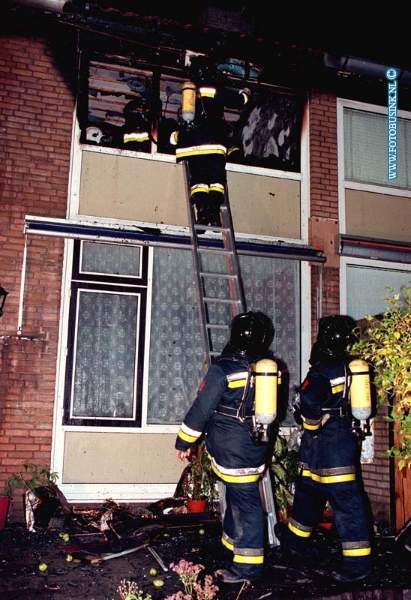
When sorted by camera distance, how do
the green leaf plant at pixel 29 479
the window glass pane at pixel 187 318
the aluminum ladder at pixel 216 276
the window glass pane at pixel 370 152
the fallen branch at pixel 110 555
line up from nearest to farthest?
1. the fallen branch at pixel 110 555
2. the aluminum ladder at pixel 216 276
3. the green leaf plant at pixel 29 479
4. the window glass pane at pixel 187 318
5. the window glass pane at pixel 370 152

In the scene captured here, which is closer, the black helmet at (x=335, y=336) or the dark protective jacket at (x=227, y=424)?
the dark protective jacket at (x=227, y=424)

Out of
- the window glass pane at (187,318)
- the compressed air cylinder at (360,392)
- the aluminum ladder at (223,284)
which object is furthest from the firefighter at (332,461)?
the window glass pane at (187,318)

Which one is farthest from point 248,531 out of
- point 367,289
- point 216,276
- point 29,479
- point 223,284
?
point 367,289

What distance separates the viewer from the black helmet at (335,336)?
A: 14.1 ft

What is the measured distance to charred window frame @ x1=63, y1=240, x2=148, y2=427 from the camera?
6.14 m

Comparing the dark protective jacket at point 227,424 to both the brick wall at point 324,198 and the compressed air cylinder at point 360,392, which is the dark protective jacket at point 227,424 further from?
the brick wall at point 324,198

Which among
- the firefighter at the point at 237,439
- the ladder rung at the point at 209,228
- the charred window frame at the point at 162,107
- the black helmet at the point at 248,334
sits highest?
the charred window frame at the point at 162,107

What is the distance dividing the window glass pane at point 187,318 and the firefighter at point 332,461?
7.53 feet

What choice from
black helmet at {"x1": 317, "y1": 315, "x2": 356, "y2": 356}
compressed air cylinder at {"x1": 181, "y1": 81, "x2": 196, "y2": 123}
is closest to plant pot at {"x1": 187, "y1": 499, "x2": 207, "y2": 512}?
black helmet at {"x1": 317, "y1": 315, "x2": 356, "y2": 356}

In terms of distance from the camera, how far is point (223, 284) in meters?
6.88

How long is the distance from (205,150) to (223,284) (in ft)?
5.83

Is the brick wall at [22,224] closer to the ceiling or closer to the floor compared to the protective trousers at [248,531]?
closer to the ceiling

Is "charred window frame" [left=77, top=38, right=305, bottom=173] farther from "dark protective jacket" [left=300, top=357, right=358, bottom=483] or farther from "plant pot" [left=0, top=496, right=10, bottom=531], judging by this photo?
"plant pot" [left=0, top=496, right=10, bottom=531]

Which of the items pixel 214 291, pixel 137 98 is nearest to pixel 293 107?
pixel 137 98
